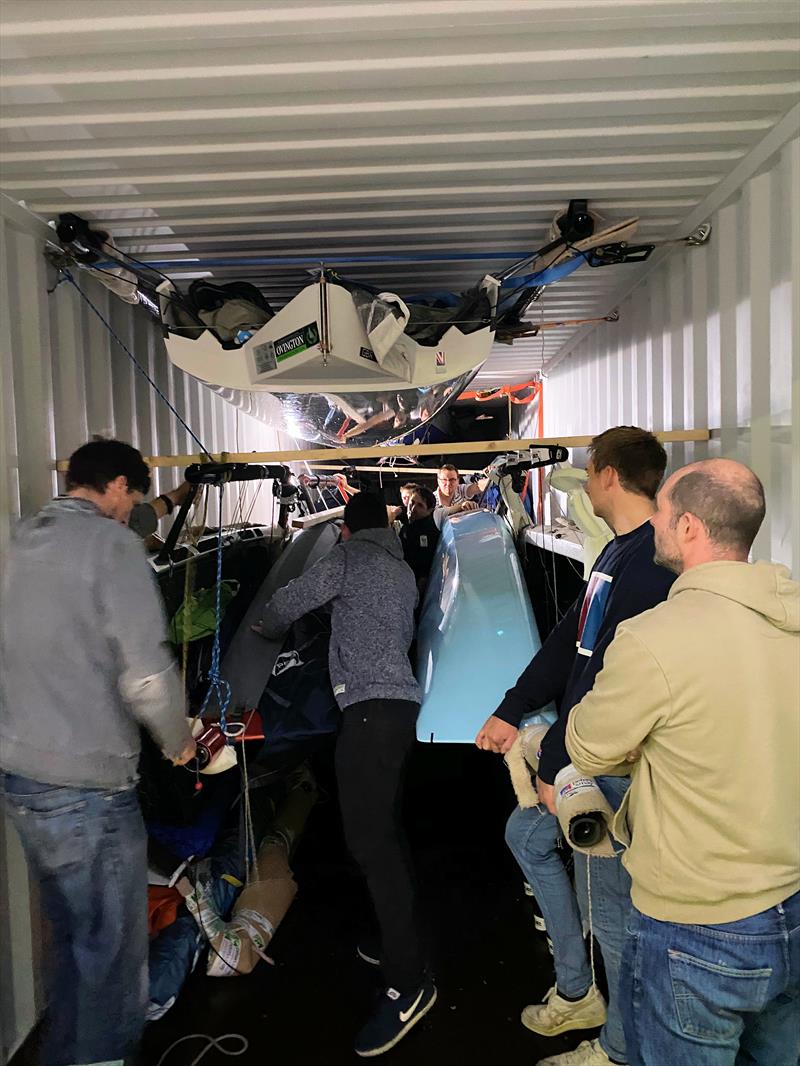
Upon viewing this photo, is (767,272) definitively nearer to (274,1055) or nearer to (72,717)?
(72,717)

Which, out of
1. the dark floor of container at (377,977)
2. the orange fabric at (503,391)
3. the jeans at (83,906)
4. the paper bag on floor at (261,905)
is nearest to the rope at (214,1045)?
the dark floor of container at (377,977)

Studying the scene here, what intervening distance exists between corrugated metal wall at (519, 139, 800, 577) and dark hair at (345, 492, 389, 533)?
4.32 feet

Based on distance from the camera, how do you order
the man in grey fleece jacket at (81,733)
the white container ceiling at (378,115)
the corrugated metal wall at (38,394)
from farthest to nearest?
the corrugated metal wall at (38,394)
the man in grey fleece jacket at (81,733)
the white container ceiling at (378,115)

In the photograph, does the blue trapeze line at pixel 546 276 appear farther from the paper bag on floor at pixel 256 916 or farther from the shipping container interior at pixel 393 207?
the paper bag on floor at pixel 256 916

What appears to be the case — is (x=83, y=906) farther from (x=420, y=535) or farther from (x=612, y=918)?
(x=420, y=535)

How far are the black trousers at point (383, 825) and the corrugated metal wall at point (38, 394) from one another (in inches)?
46.4

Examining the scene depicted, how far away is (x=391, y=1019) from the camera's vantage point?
7.04 ft

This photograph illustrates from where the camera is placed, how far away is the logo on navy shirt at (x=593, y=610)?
1.86 m

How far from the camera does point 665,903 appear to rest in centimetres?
132

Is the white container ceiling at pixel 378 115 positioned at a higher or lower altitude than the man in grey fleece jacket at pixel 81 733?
higher

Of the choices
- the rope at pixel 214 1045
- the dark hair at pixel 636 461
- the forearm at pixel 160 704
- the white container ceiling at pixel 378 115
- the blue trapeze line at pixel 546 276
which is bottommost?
the rope at pixel 214 1045

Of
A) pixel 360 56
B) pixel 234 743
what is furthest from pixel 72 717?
pixel 360 56

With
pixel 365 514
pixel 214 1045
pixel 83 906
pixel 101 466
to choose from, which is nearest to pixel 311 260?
pixel 365 514

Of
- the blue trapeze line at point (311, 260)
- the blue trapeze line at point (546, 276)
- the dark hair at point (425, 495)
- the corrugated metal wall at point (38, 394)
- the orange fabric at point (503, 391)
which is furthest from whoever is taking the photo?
the orange fabric at point (503, 391)
